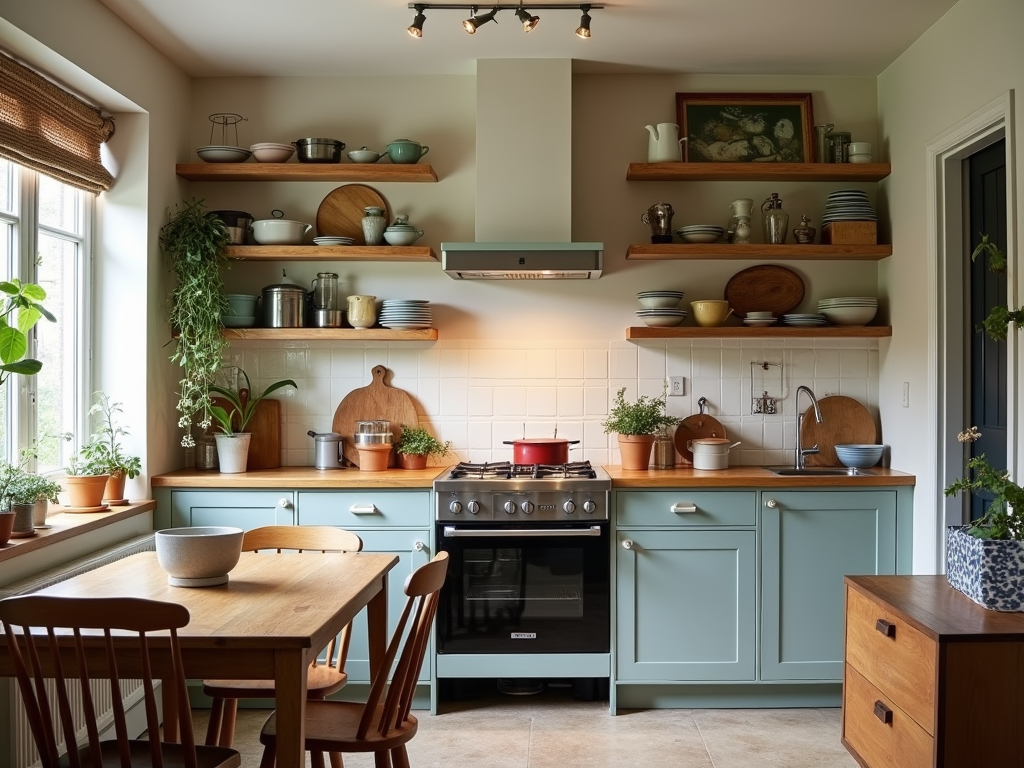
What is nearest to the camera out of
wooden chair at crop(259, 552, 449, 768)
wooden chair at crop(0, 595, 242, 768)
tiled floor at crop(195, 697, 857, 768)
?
wooden chair at crop(0, 595, 242, 768)

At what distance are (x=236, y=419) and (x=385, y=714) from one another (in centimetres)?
239

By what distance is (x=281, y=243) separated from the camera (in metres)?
4.27

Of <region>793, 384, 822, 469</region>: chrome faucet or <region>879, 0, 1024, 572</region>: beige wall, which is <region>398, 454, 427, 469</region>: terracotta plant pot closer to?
<region>793, 384, 822, 469</region>: chrome faucet

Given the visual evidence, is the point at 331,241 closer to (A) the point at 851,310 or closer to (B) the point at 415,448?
(B) the point at 415,448

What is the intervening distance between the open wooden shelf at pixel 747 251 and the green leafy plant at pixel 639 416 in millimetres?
633

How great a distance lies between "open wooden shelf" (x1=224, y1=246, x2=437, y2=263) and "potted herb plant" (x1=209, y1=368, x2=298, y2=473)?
1.91ft

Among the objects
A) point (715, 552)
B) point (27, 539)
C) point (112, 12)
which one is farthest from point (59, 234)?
point (715, 552)

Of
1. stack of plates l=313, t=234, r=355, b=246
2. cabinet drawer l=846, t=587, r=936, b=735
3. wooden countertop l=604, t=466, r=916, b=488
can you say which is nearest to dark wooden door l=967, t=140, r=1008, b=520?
wooden countertop l=604, t=466, r=916, b=488

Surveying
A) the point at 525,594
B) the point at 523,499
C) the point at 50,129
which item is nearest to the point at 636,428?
the point at 523,499

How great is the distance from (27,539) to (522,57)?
277cm

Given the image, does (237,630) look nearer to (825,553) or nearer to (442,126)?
(825,553)

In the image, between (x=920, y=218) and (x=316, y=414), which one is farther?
(x=316, y=414)

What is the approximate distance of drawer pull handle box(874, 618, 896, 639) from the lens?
2410 mm

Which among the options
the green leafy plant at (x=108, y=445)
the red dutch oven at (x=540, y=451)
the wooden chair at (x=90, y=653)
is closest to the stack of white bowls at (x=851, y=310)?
the red dutch oven at (x=540, y=451)
